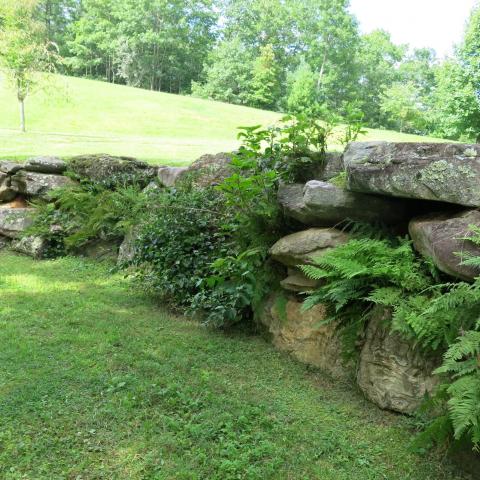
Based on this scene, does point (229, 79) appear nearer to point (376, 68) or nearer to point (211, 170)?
point (376, 68)

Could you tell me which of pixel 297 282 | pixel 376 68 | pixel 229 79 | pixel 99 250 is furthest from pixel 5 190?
pixel 376 68

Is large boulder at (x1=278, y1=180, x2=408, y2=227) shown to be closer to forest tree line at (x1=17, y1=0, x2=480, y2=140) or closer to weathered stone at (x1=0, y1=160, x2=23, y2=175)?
weathered stone at (x1=0, y1=160, x2=23, y2=175)

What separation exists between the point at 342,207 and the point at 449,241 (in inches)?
50.5

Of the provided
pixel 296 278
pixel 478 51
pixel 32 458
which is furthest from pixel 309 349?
pixel 478 51

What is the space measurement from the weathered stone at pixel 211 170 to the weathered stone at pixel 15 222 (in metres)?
3.47

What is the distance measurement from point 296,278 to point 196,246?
173 cm

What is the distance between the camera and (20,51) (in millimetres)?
21766

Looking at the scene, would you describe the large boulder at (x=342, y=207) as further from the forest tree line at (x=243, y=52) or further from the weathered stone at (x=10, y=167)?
the forest tree line at (x=243, y=52)

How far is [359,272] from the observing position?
366cm

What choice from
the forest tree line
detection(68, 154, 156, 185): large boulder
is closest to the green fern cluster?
detection(68, 154, 156, 185): large boulder

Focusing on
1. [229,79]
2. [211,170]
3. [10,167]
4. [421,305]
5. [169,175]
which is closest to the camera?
[421,305]

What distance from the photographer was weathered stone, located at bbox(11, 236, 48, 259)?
26.5ft

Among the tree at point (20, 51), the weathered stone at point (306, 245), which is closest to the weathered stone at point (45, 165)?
the weathered stone at point (306, 245)

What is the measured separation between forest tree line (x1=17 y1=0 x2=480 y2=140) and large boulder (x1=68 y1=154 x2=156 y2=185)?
42.3 meters
